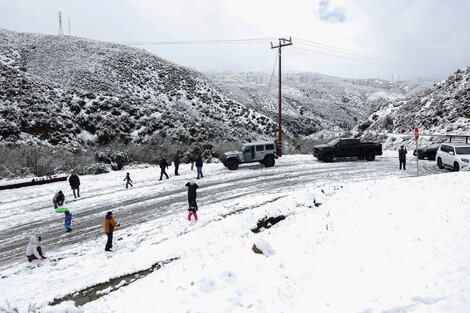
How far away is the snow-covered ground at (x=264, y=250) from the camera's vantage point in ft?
19.3

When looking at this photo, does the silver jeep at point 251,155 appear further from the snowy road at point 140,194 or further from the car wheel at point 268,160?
the snowy road at point 140,194

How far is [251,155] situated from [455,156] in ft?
43.4

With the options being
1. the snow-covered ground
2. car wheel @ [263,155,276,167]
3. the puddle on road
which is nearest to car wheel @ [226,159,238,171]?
car wheel @ [263,155,276,167]

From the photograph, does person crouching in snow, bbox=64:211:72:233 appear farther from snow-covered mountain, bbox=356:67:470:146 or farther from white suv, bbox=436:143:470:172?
snow-covered mountain, bbox=356:67:470:146

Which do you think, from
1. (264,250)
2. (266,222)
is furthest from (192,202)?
(264,250)

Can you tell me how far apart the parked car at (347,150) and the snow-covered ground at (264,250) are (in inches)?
337

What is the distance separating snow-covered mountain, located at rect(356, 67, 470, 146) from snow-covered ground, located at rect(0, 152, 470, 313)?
2681 centimetres

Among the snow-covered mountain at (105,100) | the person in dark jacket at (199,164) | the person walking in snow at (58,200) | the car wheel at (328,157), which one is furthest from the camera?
the snow-covered mountain at (105,100)

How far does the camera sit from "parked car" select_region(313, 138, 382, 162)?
75.4ft

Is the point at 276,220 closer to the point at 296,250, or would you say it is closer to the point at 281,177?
the point at 296,250


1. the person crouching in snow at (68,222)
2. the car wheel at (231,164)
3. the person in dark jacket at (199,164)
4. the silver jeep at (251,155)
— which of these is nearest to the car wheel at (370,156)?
the silver jeep at (251,155)

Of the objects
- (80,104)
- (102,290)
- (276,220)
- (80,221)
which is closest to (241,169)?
(276,220)

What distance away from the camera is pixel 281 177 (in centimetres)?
1875

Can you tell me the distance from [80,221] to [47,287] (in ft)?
16.6
